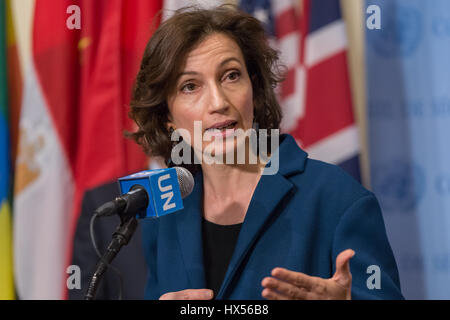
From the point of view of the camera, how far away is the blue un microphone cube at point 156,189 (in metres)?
0.92

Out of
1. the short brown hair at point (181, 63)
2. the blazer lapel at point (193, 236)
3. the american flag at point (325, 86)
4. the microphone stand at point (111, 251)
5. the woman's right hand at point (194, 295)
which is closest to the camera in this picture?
the microphone stand at point (111, 251)

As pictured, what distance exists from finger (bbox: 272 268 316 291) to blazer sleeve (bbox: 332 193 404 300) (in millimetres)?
216

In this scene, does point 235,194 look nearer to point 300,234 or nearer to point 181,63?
point 300,234

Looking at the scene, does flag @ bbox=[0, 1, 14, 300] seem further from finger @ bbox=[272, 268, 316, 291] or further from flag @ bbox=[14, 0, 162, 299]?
finger @ bbox=[272, 268, 316, 291]

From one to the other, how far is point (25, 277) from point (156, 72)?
1.20 metres

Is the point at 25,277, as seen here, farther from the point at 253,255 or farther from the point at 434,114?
the point at 434,114

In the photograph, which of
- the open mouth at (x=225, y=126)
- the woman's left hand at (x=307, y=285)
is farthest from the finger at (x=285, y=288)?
the open mouth at (x=225, y=126)

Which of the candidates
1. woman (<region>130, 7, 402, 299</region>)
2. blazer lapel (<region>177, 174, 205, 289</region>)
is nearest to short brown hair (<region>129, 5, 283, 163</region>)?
woman (<region>130, 7, 402, 299</region>)

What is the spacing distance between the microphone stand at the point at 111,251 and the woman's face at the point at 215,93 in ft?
1.73

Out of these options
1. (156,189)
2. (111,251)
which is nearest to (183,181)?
(156,189)

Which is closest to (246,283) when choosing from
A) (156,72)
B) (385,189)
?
(156,72)

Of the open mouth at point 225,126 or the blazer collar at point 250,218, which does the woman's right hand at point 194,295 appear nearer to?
the blazer collar at point 250,218

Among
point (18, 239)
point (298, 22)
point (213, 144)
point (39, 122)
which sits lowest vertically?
point (18, 239)

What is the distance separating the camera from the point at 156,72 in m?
1.47
